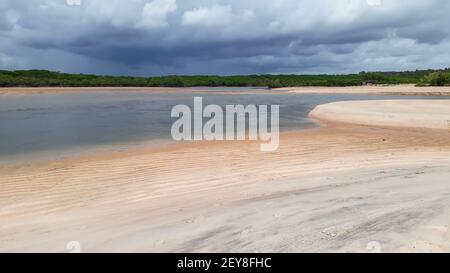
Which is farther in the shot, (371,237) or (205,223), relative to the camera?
(205,223)

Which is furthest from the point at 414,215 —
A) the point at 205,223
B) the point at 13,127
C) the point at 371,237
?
the point at 13,127

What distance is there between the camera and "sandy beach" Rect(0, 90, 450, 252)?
469 cm

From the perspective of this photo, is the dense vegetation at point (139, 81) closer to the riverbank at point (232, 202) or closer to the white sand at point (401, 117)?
the white sand at point (401, 117)

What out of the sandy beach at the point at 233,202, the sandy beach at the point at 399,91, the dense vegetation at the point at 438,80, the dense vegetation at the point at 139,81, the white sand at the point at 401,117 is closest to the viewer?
the sandy beach at the point at 233,202

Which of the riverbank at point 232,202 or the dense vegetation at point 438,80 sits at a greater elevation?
the dense vegetation at point 438,80

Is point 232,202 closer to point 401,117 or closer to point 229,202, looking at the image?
point 229,202

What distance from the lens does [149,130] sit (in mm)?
21078

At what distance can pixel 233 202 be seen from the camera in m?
6.63

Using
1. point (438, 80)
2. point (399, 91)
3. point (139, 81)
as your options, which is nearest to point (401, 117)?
point (399, 91)

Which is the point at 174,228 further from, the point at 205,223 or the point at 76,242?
the point at 76,242

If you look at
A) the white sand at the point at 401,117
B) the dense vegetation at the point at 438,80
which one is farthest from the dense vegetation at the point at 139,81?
the white sand at the point at 401,117

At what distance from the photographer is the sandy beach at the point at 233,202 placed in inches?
185

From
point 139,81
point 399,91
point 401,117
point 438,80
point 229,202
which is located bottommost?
point 229,202
